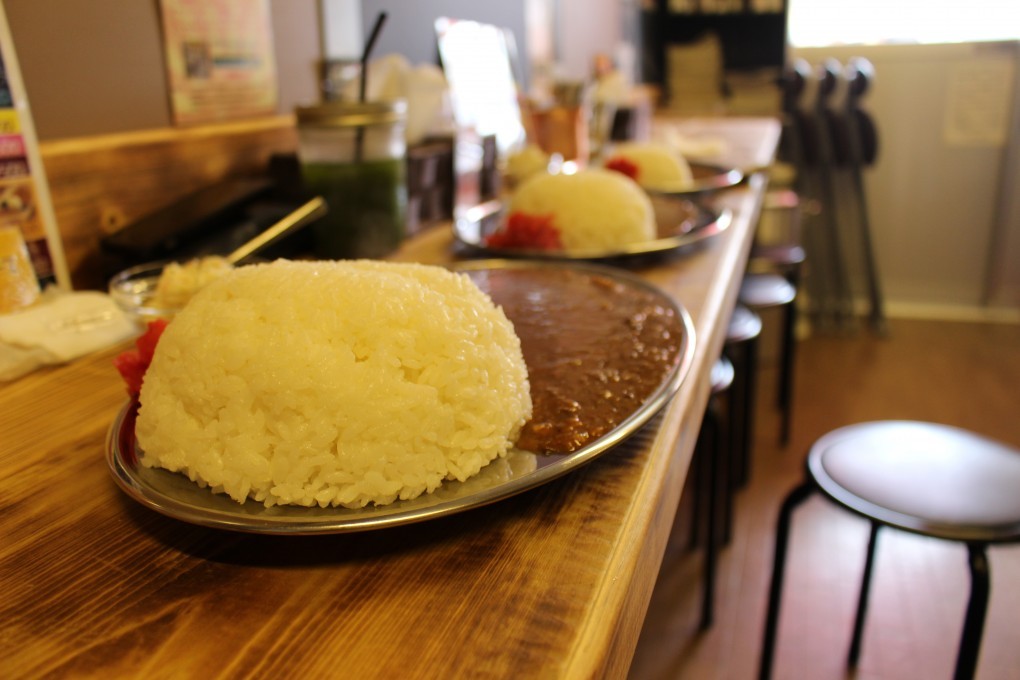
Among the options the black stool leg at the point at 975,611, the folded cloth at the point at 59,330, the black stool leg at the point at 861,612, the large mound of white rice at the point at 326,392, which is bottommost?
the black stool leg at the point at 861,612

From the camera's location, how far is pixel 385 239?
1462mm

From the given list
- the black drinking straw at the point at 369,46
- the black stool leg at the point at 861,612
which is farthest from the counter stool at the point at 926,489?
the black drinking straw at the point at 369,46

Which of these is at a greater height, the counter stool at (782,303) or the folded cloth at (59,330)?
the folded cloth at (59,330)

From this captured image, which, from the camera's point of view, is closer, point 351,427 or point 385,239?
point 351,427

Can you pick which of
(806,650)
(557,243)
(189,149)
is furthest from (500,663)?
(806,650)

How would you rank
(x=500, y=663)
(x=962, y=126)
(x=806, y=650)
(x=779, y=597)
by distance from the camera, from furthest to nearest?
1. (x=962, y=126)
2. (x=806, y=650)
3. (x=779, y=597)
4. (x=500, y=663)

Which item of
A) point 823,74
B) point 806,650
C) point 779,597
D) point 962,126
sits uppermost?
point 823,74

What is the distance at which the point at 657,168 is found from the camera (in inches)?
80.4

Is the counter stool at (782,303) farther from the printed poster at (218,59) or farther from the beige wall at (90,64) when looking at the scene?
the beige wall at (90,64)

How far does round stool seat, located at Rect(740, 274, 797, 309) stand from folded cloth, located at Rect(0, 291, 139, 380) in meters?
2.13

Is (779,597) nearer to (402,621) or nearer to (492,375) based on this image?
(492,375)

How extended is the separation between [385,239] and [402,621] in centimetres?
103

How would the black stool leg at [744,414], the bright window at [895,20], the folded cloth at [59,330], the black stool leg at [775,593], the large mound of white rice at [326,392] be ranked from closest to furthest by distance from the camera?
the large mound of white rice at [326,392]
the folded cloth at [59,330]
the black stool leg at [775,593]
the black stool leg at [744,414]
the bright window at [895,20]

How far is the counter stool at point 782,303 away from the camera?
274cm
